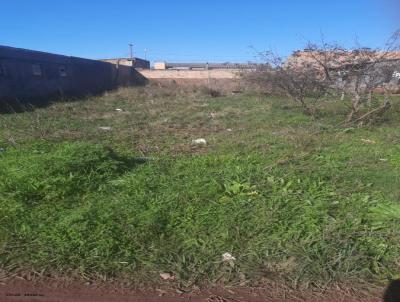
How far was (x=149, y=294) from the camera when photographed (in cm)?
274

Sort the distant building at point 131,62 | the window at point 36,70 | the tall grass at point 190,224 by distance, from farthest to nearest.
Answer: the distant building at point 131,62 < the window at point 36,70 < the tall grass at point 190,224

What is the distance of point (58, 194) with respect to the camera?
164 inches

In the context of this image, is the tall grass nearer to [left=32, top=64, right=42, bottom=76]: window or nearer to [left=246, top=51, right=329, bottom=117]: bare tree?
[left=246, top=51, right=329, bottom=117]: bare tree

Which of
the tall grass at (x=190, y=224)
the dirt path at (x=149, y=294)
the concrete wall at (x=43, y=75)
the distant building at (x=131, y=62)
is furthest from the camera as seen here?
the distant building at (x=131, y=62)

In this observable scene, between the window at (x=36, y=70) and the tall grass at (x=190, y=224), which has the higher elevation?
the window at (x=36, y=70)

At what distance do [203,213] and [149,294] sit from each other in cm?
116

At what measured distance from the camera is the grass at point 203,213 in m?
3.03

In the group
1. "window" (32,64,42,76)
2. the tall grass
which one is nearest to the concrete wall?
"window" (32,64,42,76)

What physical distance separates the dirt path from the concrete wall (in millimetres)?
12235

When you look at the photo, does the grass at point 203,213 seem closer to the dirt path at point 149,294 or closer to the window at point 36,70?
the dirt path at point 149,294

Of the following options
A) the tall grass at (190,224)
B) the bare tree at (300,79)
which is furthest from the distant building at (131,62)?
the tall grass at (190,224)

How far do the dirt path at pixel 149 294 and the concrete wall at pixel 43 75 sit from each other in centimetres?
1223

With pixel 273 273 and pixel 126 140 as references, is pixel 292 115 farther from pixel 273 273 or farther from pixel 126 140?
pixel 273 273

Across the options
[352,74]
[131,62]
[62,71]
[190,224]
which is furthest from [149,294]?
[131,62]
